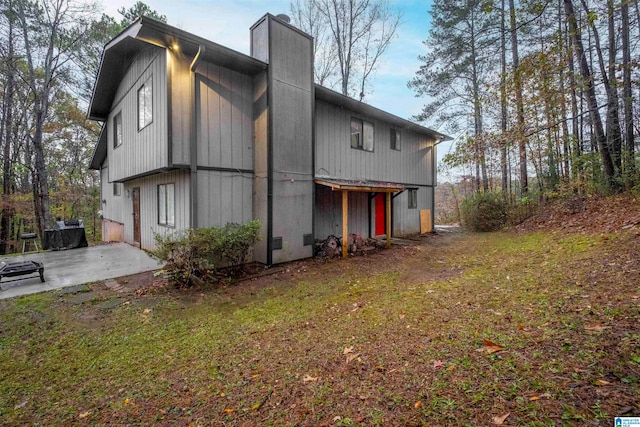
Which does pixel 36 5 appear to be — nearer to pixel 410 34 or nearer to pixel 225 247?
pixel 225 247

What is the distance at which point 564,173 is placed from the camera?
10.3 meters

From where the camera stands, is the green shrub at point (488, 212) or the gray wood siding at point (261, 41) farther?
the green shrub at point (488, 212)

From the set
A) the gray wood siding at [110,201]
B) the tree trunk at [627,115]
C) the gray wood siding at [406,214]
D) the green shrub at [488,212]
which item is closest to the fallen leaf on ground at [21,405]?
the gray wood siding at [110,201]

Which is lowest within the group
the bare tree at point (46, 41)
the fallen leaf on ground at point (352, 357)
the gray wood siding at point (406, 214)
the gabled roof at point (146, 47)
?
the fallen leaf on ground at point (352, 357)

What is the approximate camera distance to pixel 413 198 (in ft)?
41.2

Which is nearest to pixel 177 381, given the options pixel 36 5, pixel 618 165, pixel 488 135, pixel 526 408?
pixel 526 408

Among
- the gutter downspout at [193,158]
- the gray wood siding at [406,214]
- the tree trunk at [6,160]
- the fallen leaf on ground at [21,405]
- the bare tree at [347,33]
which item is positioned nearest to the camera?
the fallen leaf on ground at [21,405]

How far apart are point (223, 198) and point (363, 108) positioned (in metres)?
5.65

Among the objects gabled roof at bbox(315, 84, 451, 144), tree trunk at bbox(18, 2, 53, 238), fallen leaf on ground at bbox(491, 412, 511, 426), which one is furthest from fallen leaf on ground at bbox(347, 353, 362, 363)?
tree trunk at bbox(18, 2, 53, 238)

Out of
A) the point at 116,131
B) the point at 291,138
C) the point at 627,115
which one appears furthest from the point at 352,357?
the point at 116,131

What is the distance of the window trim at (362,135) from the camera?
988 cm

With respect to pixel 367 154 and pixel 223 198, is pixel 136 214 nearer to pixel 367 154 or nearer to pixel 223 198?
pixel 223 198

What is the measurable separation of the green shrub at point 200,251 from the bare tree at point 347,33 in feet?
45.2

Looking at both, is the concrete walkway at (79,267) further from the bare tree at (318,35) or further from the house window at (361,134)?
the bare tree at (318,35)
